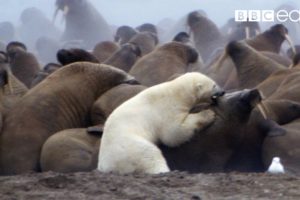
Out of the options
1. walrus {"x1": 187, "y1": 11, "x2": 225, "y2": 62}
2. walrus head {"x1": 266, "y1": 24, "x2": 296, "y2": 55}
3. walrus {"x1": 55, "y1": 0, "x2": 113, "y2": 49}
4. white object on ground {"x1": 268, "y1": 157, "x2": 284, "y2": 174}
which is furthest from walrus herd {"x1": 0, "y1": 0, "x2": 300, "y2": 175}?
walrus {"x1": 55, "y1": 0, "x2": 113, "y2": 49}

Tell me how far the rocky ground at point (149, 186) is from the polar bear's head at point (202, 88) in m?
1.24

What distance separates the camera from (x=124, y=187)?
5.16 meters

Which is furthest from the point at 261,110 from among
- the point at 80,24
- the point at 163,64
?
the point at 80,24

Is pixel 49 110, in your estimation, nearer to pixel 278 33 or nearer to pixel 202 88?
pixel 202 88

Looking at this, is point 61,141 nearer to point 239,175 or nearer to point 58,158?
point 58,158

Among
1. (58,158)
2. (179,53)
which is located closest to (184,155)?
(58,158)

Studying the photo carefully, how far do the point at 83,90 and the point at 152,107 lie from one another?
62.8 inches

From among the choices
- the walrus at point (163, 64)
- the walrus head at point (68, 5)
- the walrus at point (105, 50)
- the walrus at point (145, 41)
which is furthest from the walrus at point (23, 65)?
the walrus head at point (68, 5)

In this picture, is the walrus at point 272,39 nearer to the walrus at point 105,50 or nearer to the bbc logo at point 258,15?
the walrus at point 105,50

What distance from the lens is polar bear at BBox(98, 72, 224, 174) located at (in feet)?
20.3

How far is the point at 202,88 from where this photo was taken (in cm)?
680

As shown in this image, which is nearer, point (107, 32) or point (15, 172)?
point (15, 172)

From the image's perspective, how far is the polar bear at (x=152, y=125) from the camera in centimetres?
620

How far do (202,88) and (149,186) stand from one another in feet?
5.78
